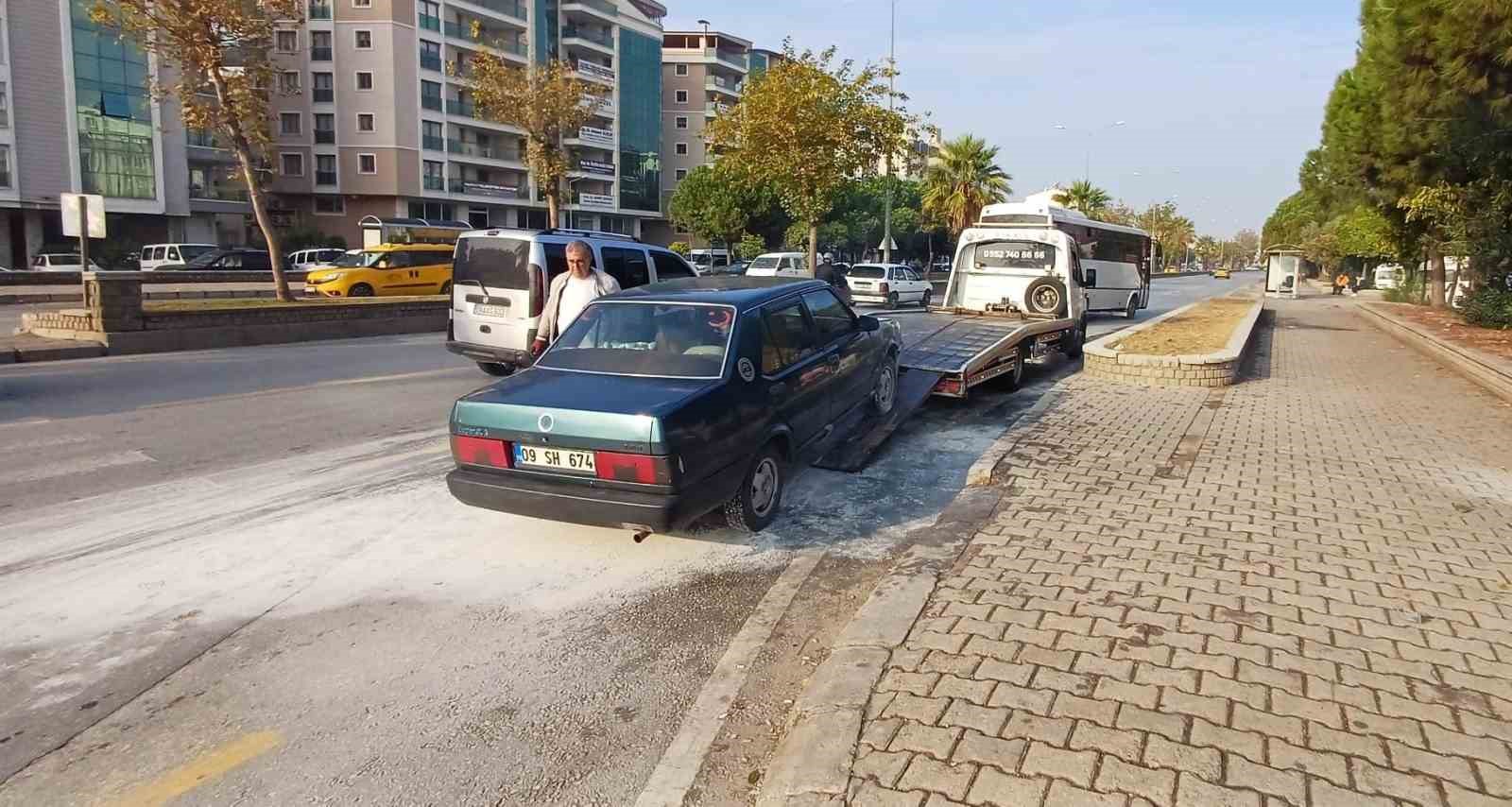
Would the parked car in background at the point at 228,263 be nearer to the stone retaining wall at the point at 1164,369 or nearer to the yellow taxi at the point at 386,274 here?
the yellow taxi at the point at 386,274

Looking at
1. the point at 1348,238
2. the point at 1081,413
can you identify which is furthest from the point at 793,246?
the point at 1081,413

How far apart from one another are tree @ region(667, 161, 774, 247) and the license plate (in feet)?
168

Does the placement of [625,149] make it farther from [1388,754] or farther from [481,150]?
[1388,754]

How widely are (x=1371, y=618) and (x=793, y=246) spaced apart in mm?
57453

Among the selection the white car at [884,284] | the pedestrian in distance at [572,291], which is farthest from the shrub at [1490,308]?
the pedestrian in distance at [572,291]

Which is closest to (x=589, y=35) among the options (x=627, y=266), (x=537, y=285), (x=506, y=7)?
(x=506, y=7)

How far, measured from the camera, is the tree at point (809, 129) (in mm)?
27141

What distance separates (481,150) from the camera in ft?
198

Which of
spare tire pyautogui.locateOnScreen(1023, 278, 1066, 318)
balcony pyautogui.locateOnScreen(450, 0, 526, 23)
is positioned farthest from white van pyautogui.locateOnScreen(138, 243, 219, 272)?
spare tire pyautogui.locateOnScreen(1023, 278, 1066, 318)

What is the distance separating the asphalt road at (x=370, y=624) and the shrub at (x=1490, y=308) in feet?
58.4

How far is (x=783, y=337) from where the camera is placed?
21.0 feet

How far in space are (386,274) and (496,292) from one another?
54.6 feet

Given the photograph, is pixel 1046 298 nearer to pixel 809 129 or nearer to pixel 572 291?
pixel 572 291

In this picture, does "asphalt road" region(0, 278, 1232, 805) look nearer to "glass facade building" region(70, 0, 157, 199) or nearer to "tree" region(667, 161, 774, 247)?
"glass facade building" region(70, 0, 157, 199)
